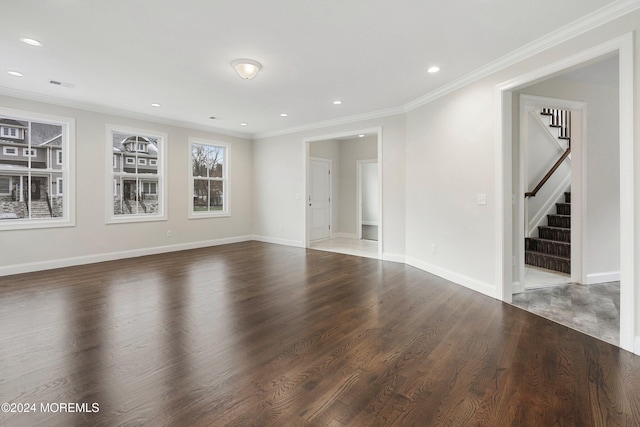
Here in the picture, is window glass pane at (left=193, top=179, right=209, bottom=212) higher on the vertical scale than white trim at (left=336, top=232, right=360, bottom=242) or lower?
higher

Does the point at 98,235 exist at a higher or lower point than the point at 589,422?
higher

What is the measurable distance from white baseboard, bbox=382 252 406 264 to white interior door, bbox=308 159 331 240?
2609 mm

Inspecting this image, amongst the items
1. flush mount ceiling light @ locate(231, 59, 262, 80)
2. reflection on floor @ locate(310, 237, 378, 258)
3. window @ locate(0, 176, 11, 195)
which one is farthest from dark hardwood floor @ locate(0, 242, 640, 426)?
flush mount ceiling light @ locate(231, 59, 262, 80)

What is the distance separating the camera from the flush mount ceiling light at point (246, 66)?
3402 millimetres

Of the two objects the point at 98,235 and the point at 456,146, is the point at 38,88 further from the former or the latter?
the point at 456,146

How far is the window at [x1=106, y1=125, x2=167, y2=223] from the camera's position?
5.54 meters

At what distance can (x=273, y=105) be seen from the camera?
5145mm

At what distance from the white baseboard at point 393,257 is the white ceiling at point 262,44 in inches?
105

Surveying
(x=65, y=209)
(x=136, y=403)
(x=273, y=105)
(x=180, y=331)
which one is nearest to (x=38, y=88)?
(x=65, y=209)

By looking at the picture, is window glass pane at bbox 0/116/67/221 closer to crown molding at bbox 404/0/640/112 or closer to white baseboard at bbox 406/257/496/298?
white baseboard at bbox 406/257/496/298

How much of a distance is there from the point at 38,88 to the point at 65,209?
187 centimetres

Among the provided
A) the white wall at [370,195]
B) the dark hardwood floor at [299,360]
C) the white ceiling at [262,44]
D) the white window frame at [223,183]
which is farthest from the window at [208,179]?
the white wall at [370,195]

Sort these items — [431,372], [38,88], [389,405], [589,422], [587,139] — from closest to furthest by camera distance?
1. [589,422]
2. [389,405]
3. [431,372]
4. [587,139]
5. [38,88]

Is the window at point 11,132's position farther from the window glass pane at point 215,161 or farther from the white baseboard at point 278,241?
the white baseboard at point 278,241
